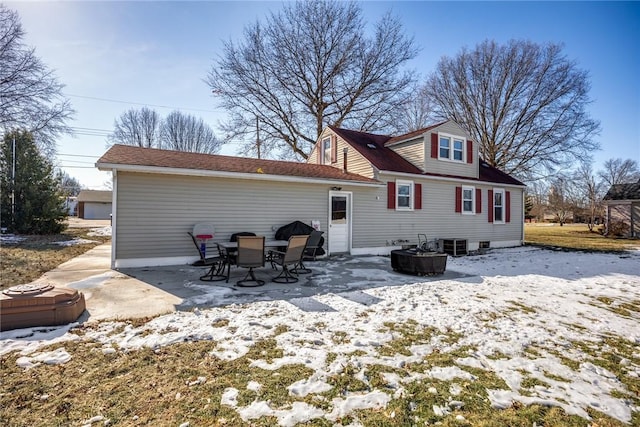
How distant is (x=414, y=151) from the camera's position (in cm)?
1288

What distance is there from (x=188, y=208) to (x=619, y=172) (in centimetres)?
4865

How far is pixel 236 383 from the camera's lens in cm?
255

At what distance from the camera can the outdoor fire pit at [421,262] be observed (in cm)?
727

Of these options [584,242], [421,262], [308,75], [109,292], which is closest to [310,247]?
[421,262]

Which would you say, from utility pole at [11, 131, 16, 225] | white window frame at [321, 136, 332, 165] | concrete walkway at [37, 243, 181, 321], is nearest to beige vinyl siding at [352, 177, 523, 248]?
white window frame at [321, 136, 332, 165]

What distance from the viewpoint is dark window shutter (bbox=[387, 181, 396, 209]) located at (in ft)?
37.7

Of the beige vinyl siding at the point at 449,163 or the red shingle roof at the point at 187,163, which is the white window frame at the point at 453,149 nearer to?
the beige vinyl siding at the point at 449,163

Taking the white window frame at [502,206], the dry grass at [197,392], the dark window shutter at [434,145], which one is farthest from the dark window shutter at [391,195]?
the dry grass at [197,392]

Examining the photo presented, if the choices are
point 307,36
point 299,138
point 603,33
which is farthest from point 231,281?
point 307,36

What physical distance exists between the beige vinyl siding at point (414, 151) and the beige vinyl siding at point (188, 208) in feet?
17.7

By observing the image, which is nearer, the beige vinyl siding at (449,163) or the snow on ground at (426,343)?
the snow on ground at (426,343)

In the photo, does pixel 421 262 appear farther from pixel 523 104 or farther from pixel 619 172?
pixel 619 172

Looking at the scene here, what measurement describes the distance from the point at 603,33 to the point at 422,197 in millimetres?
7729

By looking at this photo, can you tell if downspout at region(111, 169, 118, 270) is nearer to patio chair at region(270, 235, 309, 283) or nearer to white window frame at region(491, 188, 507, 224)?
patio chair at region(270, 235, 309, 283)
